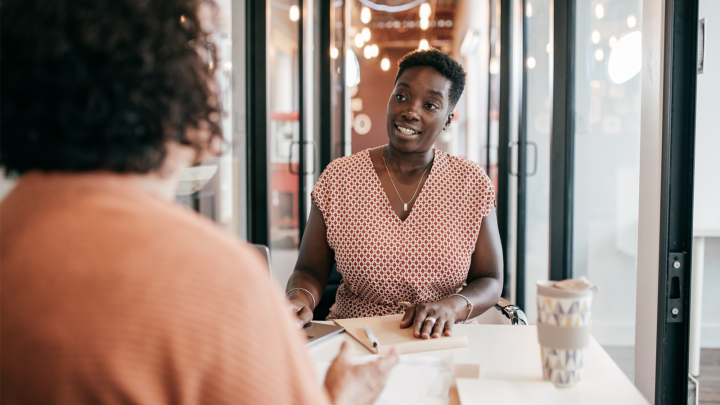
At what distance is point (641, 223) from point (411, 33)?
A: 873 cm

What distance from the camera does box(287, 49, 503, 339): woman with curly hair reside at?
5.14ft

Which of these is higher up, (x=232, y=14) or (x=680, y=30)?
(x=232, y=14)

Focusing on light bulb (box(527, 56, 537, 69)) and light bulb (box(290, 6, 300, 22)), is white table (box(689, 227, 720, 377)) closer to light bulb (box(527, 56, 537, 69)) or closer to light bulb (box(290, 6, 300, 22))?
light bulb (box(527, 56, 537, 69))

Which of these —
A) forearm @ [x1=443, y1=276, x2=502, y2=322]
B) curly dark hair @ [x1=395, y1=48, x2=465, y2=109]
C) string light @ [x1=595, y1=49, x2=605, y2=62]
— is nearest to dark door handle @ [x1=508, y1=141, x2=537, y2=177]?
string light @ [x1=595, y1=49, x2=605, y2=62]

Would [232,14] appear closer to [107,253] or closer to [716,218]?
[107,253]

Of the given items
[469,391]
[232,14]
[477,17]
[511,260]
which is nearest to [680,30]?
[469,391]

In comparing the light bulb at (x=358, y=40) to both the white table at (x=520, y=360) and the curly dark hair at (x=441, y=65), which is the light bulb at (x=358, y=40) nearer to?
the curly dark hair at (x=441, y=65)

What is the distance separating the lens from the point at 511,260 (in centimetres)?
348

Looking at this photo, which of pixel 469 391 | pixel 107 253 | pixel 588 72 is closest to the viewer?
pixel 107 253

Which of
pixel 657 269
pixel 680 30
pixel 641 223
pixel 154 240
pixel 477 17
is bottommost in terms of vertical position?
pixel 657 269

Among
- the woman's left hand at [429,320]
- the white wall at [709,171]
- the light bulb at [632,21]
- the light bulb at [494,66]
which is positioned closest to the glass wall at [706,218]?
the white wall at [709,171]

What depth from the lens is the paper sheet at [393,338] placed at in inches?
43.1

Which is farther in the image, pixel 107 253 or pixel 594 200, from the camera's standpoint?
pixel 594 200

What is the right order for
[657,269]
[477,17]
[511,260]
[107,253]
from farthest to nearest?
[477,17], [511,260], [657,269], [107,253]
